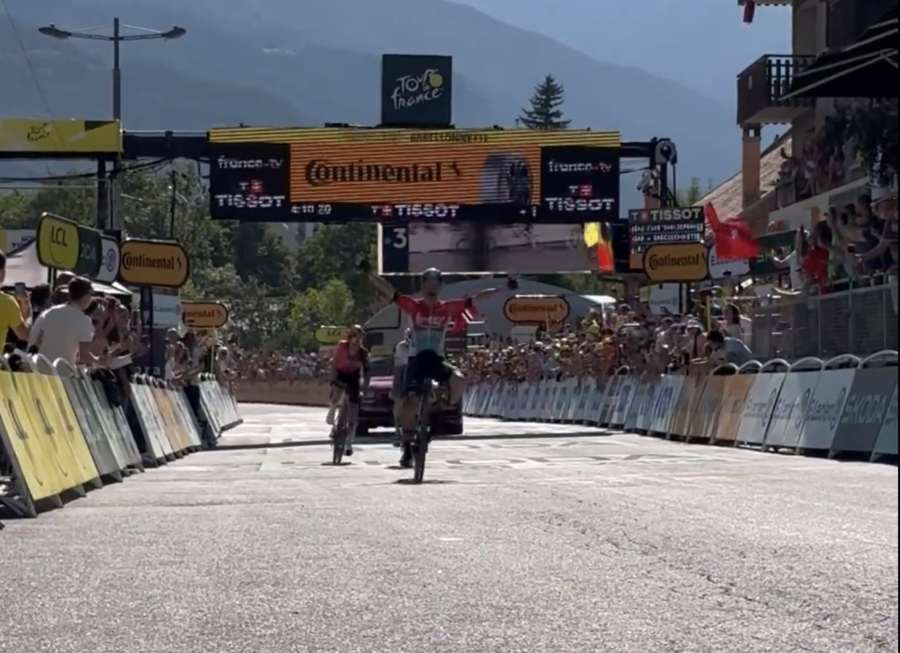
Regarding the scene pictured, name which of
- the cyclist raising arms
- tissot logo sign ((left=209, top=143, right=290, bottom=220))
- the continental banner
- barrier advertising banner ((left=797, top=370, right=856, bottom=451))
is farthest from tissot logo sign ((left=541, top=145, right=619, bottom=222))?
the cyclist raising arms

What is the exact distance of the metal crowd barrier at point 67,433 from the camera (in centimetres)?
1160

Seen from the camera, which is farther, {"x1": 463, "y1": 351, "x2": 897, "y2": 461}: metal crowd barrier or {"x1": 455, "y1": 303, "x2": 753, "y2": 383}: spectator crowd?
{"x1": 455, "y1": 303, "x2": 753, "y2": 383}: spectator crowd

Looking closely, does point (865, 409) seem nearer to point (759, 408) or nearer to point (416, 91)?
point (759, 408)

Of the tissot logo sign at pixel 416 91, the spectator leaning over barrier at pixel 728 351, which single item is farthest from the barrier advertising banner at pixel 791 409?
the tissot logo sign at pixel 416 91

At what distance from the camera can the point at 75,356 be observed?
15.2 metres

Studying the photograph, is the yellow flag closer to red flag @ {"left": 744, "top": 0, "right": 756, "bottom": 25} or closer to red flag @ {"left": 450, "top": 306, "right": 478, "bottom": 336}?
red flag @ {"left": 744, "top": 0, "right": 756, "bottom": 25}

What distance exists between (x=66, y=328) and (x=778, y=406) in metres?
8.69

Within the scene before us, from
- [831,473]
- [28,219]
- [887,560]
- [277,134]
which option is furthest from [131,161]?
[28,219]

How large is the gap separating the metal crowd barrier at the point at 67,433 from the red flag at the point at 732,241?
13.1 m

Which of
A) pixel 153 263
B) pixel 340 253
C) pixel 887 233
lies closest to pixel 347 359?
pixel 153 263

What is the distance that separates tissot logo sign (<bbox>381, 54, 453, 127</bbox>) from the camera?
34.8 m

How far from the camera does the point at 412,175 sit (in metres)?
34.6

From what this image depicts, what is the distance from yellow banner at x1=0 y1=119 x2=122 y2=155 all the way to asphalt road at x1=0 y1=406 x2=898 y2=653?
21337 mm

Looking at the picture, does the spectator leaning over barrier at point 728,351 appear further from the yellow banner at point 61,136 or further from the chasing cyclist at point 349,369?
the yellow banner at point 61,136
